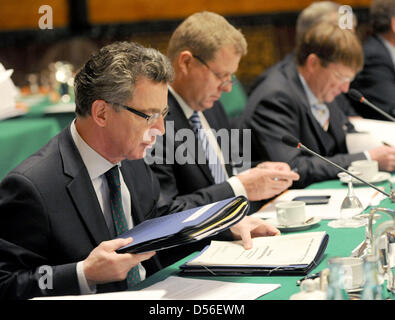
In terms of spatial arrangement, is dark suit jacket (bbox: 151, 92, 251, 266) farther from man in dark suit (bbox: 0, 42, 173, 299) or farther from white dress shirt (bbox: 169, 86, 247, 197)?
man in dark suit (bbox: 0, 42, 173, 299)

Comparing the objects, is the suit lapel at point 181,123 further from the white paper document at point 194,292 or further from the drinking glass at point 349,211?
the white paper document at point 194,292

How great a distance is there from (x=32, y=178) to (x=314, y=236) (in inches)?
32.6

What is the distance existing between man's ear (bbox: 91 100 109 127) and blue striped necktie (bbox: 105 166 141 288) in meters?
A: 0.16

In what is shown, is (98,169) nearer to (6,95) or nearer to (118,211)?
(118,211)

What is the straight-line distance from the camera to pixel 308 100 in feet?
11.2

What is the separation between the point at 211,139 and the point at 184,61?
0.39m

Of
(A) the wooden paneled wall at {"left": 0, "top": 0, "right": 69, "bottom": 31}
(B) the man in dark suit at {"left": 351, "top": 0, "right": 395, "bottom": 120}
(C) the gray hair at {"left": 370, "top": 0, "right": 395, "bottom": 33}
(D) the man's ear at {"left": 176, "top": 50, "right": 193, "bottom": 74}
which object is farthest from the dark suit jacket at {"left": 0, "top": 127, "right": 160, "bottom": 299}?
(A) the wooden paneled wall at {"left": 0, "top": 0, "right": 69, "bottom": 31}

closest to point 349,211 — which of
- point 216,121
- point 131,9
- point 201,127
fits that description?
point 201,127

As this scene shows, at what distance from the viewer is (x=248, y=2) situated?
6758 millimetres

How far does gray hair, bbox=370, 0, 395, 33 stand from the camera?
452 cm
